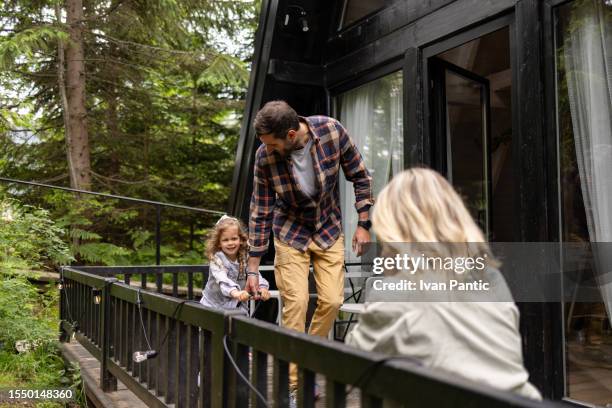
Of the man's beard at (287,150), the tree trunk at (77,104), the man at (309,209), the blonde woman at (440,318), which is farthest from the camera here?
the tree trunk at (77,104)

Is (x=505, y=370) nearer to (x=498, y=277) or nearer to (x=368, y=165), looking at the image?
(x=498, y=277)

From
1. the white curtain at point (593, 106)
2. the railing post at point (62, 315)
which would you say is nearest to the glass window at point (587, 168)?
the white curtain at point (593, 106)

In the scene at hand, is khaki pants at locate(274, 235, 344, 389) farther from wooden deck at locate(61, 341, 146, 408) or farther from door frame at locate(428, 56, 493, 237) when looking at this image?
door frame at locate(428, 56, 493, 237)

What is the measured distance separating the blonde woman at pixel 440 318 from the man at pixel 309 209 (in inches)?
57.5

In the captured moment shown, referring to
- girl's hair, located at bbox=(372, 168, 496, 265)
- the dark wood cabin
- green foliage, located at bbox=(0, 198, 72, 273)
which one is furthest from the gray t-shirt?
green foliage, located at bbox=(0, 198, 72, 273)

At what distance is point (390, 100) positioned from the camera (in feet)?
16.3

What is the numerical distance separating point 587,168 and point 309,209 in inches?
58.6

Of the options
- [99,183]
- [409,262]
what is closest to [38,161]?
[99,183]

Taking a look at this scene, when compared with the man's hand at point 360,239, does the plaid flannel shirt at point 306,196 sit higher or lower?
higher

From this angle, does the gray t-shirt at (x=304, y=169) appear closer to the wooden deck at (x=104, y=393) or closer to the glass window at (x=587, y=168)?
the wooden deck at (x=104, y=393)

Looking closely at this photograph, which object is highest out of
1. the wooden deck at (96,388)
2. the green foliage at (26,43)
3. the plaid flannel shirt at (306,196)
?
the green foliage at (26,43)

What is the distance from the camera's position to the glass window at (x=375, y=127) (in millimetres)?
4930

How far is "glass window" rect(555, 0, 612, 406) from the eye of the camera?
10.4ft

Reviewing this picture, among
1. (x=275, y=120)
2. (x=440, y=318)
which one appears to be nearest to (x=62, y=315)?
(x=275, y=120)
